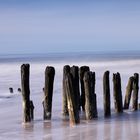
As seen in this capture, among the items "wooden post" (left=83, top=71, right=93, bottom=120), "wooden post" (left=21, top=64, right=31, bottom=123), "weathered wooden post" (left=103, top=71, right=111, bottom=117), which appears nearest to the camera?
"wooden post" (left=83, top=71, right=93, bottom=120)

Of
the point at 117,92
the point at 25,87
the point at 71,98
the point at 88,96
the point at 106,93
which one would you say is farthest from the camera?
the point at 117,92

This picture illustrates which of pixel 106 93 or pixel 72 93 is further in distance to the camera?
pixel 106 93

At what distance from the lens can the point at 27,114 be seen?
45.4 ft

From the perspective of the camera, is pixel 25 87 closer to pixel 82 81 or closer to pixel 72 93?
pixel 72 93

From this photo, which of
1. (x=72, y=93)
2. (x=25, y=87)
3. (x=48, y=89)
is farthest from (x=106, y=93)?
(x=25, y=87)

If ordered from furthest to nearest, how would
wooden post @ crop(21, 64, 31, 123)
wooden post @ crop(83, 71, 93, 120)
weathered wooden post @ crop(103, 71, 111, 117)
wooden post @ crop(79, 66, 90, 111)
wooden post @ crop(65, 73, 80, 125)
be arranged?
1. wooden post @ crop(79, 66, 90, 111)
2. weathered wooden post @ crop(103, 71, 111, 117)
3. wooden post @ crop(21, 64, 31, 123)
4. wooden post @ crop(83, 71, 93, 120)
5. wooden post @ crop(65, 73, 80, 125)

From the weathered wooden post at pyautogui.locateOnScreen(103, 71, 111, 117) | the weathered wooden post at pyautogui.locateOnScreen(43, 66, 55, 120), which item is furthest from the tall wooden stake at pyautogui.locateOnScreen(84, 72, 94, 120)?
the weathered wooden post at pyautogui.locateOnScreen(43, 66, 55, 120)

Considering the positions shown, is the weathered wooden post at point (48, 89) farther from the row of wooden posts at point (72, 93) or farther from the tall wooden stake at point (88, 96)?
the tall wooden stake at point (88, 96)

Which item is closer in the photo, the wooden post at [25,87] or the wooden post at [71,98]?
the wooden post at [71,98]

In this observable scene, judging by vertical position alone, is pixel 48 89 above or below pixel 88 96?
above

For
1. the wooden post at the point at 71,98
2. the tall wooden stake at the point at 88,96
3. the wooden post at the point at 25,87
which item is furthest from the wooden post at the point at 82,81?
the wooden post at the point at 71,98

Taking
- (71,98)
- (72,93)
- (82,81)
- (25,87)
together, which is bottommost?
(71,98)

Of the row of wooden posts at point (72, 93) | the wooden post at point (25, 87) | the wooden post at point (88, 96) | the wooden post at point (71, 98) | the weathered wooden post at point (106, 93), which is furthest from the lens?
the weathered wooden post at point (106, 93)

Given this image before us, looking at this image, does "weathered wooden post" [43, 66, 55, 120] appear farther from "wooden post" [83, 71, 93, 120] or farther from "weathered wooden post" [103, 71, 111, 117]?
"weathered wooden post" [103, 71, 111, 117]
